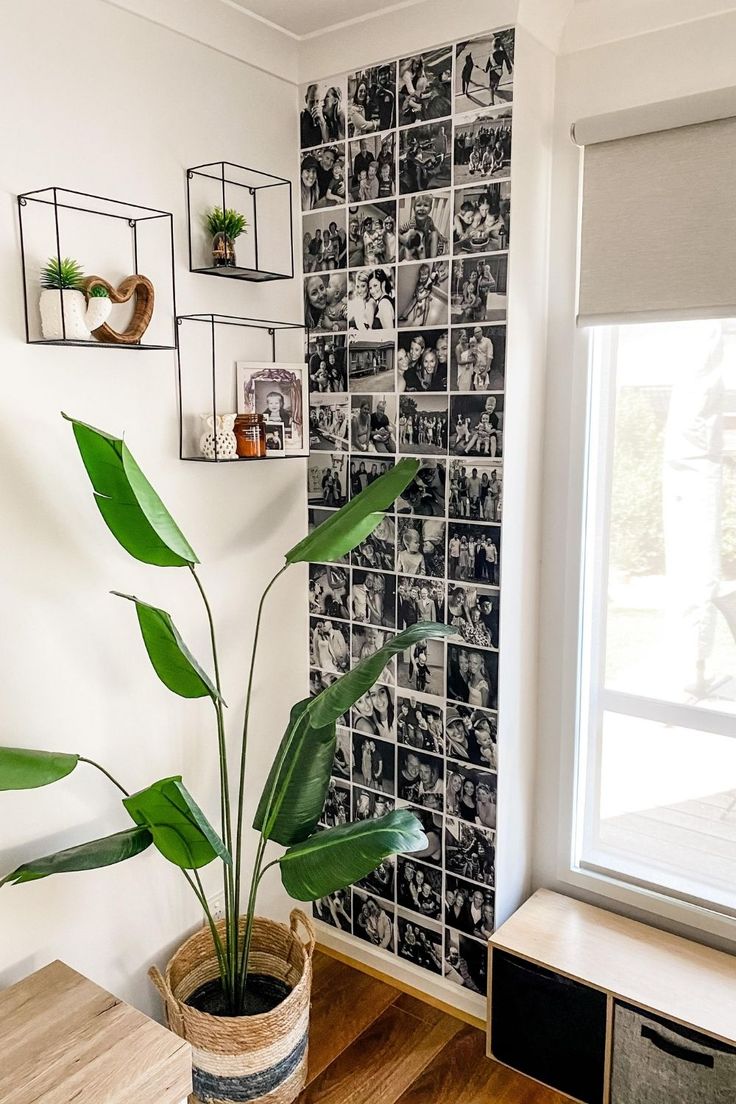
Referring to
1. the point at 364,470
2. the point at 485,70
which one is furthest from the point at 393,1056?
the point at 485,70

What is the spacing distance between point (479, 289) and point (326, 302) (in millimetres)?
469

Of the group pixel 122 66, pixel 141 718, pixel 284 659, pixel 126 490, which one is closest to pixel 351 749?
pixel 284 659

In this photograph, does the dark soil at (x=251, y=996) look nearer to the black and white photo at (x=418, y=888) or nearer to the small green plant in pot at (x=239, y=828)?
the small green plant in pot at (x=239, y=828)

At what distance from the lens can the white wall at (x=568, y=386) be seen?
73.5 inches

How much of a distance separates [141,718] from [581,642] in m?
1.10

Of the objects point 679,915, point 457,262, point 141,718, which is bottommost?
point 679,915

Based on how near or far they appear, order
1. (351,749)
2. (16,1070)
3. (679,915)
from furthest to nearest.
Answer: (351,749)
(679,915)
(16,1070)

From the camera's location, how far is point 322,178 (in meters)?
2.27

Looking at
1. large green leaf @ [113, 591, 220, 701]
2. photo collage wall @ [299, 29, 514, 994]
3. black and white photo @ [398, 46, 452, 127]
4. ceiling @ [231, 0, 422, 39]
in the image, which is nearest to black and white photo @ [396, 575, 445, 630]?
photo collage wall @ [299, 29, 514, 994]

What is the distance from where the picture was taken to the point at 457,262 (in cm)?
205

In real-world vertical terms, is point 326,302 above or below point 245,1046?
above

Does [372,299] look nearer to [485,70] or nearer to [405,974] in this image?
[485,70]

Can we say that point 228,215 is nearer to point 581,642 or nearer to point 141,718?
point 141,718

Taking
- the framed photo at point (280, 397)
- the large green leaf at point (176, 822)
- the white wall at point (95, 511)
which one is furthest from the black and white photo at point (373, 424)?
the large green leaf at point (176, 822)
